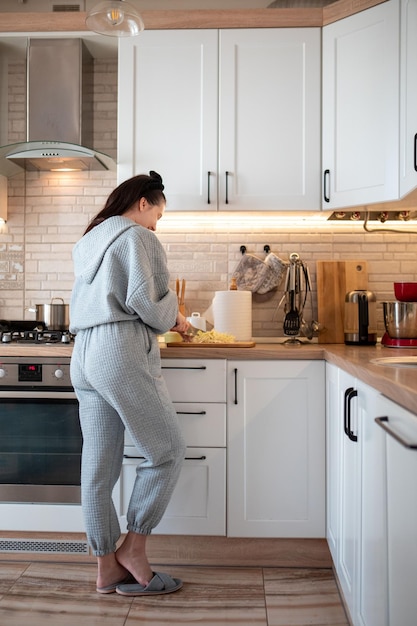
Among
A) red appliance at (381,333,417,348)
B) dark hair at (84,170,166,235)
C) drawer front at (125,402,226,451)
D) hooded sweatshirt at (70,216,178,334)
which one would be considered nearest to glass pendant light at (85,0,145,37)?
dark hair at (84,170,166,235)

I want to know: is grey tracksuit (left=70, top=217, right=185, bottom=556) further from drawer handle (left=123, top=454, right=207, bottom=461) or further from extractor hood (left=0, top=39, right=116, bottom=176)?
extractor hood (left=0, top=39, right=116, bottom=176)

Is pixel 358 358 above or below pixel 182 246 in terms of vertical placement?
below

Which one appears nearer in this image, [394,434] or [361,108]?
[394,434]

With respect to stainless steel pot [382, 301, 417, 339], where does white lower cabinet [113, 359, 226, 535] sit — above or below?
below

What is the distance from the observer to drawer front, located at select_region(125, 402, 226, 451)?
2.69 m

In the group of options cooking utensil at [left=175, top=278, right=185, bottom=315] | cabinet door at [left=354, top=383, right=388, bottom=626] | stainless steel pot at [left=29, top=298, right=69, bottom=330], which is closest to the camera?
cabinet door at [left=354, top=383, right=388, bottom=626]

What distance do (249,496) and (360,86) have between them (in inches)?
76.6

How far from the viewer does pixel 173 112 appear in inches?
121

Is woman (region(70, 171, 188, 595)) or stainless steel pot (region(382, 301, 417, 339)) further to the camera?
stainless steel pot (region(382, 301, 417, 339))

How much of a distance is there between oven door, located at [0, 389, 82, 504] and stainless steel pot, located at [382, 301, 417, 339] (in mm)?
1452

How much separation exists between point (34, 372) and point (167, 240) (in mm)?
1091

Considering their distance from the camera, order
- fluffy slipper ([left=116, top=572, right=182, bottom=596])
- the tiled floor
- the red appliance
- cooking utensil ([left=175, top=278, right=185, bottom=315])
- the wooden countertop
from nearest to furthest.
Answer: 1. the wooden countertop
2. the tiled floor
3. fluffy slipper ([left=116, top=572, right=182, bottom=596])
4. the red appliance
5. cooking utensil ([left=175, top=278, right=185, bottom=315])

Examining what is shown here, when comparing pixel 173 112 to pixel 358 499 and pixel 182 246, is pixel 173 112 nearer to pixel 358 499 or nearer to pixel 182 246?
pixel 182 246

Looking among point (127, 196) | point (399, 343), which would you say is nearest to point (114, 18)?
point (127, 196)
